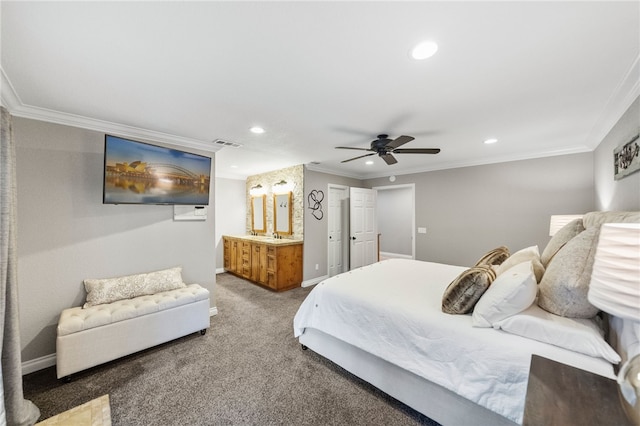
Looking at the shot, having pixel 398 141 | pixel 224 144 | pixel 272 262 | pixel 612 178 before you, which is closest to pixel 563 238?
pixel 612 178

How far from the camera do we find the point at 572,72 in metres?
1.66

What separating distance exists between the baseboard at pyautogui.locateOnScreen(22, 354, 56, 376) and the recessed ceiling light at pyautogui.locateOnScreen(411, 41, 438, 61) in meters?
4.06

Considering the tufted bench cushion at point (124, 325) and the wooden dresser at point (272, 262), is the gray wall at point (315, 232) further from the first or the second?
the tufted bench cushion at point (124, 325)

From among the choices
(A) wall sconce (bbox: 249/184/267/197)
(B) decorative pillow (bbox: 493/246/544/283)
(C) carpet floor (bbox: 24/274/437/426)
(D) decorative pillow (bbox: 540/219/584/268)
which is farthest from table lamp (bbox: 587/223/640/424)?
(A) wall sconce (bbox: 249/184/267/197)

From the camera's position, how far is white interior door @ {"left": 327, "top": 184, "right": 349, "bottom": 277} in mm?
5312

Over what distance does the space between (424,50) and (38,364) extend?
414 cm

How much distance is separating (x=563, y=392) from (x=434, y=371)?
0.78 m

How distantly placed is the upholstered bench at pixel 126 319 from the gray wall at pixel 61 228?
191 millimetres

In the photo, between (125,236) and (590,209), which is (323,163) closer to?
(125,236)

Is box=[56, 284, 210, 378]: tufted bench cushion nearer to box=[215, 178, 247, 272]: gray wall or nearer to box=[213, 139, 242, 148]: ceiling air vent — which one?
box=[213, 139, 242, 148]: ceiling air vent

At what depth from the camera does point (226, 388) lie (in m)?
2.04

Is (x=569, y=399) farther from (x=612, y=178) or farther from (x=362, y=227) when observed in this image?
(x=362, y=227)

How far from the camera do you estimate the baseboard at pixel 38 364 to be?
2215mm

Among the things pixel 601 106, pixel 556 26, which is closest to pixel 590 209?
pixel 601 106
